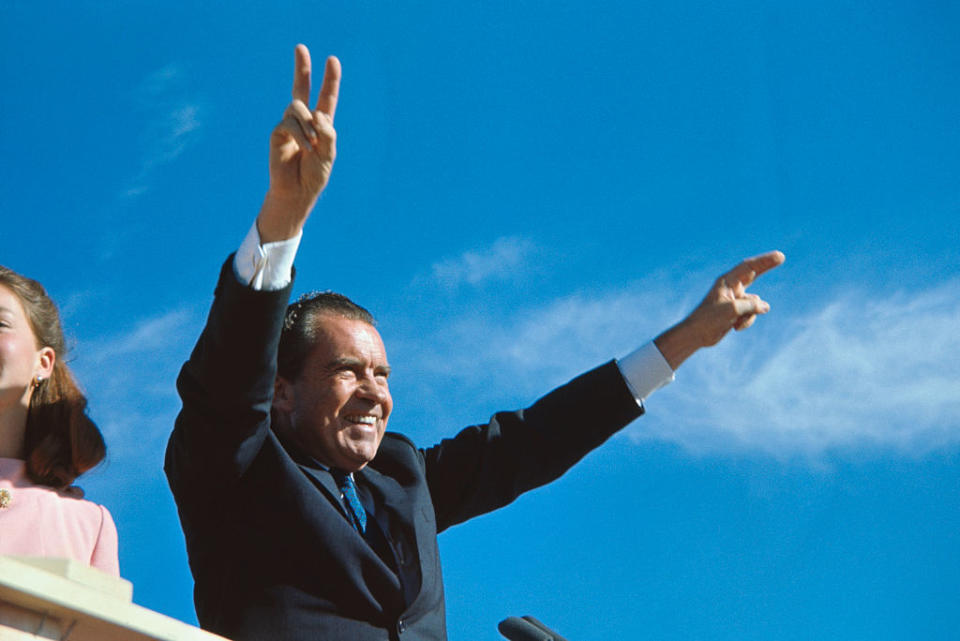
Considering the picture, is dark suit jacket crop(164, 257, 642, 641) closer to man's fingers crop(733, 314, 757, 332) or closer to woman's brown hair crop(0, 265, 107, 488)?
woman's brown hair crop(0, 265, 107, 488)

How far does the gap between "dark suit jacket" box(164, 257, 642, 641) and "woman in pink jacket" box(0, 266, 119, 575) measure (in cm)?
30

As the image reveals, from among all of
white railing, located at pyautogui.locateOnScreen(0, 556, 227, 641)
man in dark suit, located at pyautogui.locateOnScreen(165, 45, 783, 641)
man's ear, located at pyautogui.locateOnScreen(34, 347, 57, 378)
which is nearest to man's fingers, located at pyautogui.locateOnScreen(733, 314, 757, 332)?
man in dark suit, located at pyautogui.locateOnScreen(165, 45, 783, 641)

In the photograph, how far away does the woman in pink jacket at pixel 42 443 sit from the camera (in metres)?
3.03

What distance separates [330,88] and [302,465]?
1078mm

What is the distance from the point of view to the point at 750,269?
159 inches

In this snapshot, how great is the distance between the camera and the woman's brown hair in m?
3.21

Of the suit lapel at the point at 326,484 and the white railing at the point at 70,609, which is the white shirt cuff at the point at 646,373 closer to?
the suit lapel at the point at 326,484

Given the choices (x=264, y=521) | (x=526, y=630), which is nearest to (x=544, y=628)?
(x=526, y=630)

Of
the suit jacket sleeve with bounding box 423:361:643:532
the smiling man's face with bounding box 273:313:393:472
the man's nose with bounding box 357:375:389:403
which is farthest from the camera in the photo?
the suit jacket sleeve with bounding box 423:361:643:532

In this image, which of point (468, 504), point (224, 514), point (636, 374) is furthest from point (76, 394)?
point (636, 374)

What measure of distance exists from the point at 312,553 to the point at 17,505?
0.81 meters

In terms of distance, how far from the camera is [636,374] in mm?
3977

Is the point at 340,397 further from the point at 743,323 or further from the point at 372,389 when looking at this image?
the point at 743,323

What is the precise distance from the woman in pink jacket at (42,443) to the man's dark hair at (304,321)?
61 centimetres
